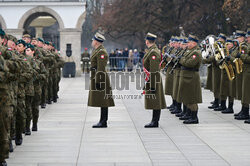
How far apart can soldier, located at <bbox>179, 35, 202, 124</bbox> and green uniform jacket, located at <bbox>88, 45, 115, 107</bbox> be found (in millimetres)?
1846

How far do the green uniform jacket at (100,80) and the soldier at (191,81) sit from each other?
1846mm

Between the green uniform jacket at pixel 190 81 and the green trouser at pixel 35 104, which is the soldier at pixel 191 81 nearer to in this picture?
the green uniform jacket at pixel 190 81

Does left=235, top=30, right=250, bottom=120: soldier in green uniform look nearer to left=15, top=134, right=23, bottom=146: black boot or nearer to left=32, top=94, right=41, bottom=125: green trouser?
left=32, top=94, right=41, bottom=125: green trouser

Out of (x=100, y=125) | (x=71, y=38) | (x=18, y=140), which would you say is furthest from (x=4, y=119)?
(x=71, y=38)

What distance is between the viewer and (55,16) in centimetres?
3216

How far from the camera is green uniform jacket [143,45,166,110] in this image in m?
11.6

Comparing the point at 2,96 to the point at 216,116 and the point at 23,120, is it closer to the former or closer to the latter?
the point at 23,120

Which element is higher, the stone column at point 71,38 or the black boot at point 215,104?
the stone column at point 71,38

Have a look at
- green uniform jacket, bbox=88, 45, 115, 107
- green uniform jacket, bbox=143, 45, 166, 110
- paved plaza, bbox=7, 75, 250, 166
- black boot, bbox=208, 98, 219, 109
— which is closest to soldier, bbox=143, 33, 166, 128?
green uniform jacket, bbox=143, 45, 166, 110

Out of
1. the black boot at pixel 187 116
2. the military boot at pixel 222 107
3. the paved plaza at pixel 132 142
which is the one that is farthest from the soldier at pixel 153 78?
the military boot at pixel 222 107

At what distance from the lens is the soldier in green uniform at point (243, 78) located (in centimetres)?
1276

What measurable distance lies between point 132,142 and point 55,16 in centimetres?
2289

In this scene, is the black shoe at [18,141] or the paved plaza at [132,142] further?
the black shoe at [18,141]

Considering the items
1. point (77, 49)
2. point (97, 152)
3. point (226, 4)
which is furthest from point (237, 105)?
point (77, 49)
